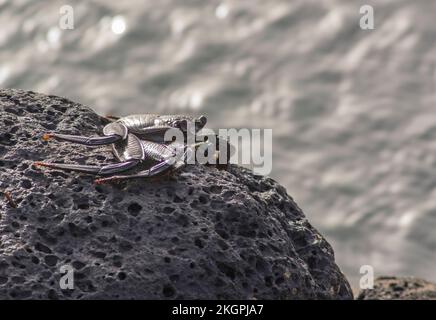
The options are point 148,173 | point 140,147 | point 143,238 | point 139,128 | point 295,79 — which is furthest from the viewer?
point 295,79

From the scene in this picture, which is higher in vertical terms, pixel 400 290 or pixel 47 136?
pixel 47 136

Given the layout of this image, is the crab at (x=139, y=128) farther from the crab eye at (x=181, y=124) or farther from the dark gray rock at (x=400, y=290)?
the dark gray rock at (x=400, y=290)

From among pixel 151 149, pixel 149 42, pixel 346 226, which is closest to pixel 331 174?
pixel 346 226

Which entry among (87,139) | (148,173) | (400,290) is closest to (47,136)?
(87,139)

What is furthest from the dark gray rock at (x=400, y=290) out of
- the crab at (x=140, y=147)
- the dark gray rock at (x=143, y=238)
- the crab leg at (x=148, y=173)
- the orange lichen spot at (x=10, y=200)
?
the orange lichen spot at (x=10, y=200)

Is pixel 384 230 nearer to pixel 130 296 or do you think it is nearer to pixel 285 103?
pixel 285 103

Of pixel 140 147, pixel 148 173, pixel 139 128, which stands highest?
pixel 139 128

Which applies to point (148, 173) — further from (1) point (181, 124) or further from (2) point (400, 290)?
(2) point (400, 290)

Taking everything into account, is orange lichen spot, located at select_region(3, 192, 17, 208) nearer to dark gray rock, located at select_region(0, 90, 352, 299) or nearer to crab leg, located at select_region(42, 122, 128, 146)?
dark gray rock, located at select_region(0, 90, 352, 299)
